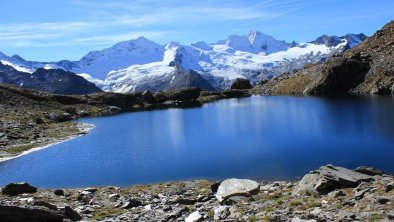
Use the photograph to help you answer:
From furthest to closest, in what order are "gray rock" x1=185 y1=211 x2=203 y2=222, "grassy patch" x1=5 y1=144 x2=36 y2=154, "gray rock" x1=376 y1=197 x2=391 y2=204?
"grassy patch" x1=5 y1=144 x2=36 y2=154, "gray rock" x1=185 y1=211 x2=203 y2=222, "gray rock" x1=376 y1=197 x2=391 y2=204

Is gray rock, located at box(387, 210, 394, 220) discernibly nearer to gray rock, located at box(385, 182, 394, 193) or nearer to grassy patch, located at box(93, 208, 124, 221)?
gray rock, located at box(385, 182, 394, 193)

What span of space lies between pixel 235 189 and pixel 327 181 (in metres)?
6.11

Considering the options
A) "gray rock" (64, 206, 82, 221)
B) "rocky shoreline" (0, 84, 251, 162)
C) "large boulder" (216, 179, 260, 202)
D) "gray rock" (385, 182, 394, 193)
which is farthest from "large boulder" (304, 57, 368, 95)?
"gray rock" (64, 206, 82, 221)

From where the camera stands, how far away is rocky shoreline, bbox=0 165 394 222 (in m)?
23.7

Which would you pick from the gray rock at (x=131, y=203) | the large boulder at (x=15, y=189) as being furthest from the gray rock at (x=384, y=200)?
the large boulder at (x=15, y=189)

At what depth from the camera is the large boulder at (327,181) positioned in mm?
29000

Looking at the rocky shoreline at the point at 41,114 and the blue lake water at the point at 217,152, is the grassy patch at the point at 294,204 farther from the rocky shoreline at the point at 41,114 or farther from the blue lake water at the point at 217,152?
the rocky shoreline at the point at 41,114

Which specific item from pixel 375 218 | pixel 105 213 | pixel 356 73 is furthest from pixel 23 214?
pixel 356 73

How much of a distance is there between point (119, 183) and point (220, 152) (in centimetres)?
1829

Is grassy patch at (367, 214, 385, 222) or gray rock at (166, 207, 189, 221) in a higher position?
grassy patch at (367, 214, 385, 222)

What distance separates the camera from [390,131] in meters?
70.2

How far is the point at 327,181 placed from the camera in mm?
29172

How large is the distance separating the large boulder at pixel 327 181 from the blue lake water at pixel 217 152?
1488 cm

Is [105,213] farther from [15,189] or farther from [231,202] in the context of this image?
[15,189]
